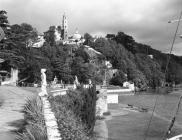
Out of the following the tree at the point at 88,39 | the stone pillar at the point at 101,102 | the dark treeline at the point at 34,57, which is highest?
the tree at the point at 88,39

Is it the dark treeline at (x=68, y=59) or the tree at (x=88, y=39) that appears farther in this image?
the tree at (x=88, y=39)

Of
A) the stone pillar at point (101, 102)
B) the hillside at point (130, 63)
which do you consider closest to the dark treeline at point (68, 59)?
the hillside at point (130, 63)

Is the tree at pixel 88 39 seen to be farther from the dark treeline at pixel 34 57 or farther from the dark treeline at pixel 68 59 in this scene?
the dark treeline at pixel 34 57

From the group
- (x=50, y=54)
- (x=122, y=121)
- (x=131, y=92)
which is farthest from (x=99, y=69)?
(x=122, y=121)

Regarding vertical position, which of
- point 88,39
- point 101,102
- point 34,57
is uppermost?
point 88,39

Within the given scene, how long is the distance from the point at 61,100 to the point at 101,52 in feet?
444

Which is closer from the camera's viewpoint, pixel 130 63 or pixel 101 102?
pixel 101 102

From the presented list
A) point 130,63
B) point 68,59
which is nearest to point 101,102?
point 68,59

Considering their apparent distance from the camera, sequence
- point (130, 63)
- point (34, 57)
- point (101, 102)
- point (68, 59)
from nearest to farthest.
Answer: point (101, 102)
point (34, 57)
point (68, 59)
point (130, 63)

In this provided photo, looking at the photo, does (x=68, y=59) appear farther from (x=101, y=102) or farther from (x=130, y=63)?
(x=101, y=102)

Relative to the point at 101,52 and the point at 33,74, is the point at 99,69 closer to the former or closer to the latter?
the point at 101,52

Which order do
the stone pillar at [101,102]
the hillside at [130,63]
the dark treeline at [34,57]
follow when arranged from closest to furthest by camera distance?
the stone pillar at [101,102] < the dark treeline at [34,57] < the hillside at [130,63]

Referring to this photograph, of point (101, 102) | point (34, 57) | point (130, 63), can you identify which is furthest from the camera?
point (130, 63)

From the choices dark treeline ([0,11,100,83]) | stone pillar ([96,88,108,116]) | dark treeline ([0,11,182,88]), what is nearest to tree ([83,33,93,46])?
dark treeline ([0,11,182,88])
